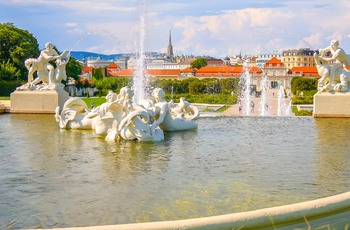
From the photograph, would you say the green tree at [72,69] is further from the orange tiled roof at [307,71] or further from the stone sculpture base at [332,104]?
the orange tiled roof at [307,71]

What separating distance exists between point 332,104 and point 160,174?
10.9 m

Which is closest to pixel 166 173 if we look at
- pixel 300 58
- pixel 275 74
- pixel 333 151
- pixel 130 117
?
pixel 130 117

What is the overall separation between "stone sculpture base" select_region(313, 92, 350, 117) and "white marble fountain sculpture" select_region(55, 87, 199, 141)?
5.28m

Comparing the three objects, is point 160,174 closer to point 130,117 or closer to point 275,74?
point 130,117

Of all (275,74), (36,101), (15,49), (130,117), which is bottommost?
(275,74)

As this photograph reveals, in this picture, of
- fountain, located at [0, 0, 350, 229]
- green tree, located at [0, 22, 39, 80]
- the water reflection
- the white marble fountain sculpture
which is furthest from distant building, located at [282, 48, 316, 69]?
the white marble fountain sculpture

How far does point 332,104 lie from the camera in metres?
18.1

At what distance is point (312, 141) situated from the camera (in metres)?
12.3

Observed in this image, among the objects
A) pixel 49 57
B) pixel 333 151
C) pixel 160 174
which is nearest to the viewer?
pixel 160 174

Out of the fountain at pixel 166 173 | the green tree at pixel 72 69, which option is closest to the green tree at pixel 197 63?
the green tree at pixel 72 69

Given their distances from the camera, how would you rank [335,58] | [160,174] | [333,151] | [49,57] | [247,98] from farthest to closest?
[247,98], [49,57], [335,58], [333,151], [160,174]

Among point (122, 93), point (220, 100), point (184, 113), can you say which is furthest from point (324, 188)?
point (220, 100)

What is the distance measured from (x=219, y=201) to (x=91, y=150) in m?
4.56

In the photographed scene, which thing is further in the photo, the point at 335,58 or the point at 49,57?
the point at 49,57
